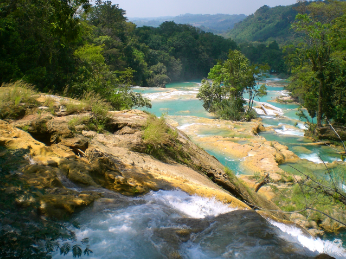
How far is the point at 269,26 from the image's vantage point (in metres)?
117

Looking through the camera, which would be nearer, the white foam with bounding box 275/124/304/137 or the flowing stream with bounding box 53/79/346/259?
the flowing stream with bounding box 53/79/346/259

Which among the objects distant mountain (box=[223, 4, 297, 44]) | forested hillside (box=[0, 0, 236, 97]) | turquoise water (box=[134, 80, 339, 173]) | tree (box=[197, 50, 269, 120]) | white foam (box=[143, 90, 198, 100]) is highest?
distant mountain (box=[223, 4, 297, 44])

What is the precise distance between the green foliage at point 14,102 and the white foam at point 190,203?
136 inches

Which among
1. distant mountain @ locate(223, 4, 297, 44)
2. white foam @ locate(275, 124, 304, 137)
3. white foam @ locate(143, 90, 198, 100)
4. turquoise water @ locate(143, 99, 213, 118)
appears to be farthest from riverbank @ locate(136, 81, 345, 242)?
distant mountain @ locate(223, 4, 297, 44)

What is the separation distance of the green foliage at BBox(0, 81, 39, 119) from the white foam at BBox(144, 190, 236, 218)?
136 inches

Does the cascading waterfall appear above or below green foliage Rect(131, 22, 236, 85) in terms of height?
below

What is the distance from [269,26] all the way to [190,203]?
5136 inches

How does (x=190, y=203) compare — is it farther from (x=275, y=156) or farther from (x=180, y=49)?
(x=180, y=49)

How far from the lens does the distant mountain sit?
107 metres

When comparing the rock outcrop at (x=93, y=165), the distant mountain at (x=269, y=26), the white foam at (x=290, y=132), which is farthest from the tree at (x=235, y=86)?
the distant mountain at (x=269, y=26)

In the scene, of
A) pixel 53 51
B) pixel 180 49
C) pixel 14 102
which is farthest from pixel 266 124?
pixel 180 49

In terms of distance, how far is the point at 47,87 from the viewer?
402 inches

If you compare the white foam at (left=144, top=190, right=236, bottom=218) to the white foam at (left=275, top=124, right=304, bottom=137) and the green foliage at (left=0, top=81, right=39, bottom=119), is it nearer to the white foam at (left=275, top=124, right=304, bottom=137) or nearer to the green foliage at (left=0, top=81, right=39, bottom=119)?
the green foliage at (left=0, top=81, right=39, bottom=119)

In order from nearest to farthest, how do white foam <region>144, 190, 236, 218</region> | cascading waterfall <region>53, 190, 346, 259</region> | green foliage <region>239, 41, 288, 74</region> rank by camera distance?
cascading waterfall <region>53, 190, 346, 259</region> < white foam <region>144, 190, 236, 218</region> < green foliage <region>239, 41, 288, 74</region>
